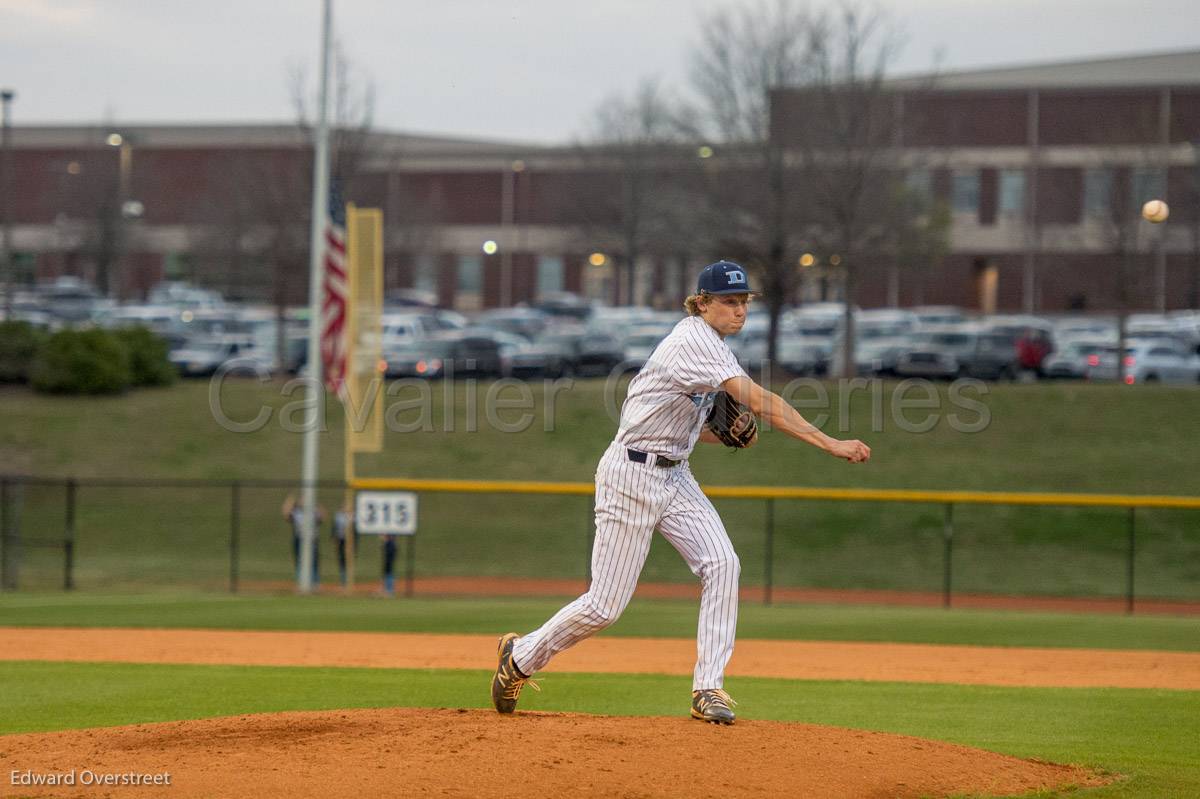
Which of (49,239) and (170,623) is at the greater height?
(49,239)

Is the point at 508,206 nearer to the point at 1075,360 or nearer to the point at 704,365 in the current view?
the point at 1075,360

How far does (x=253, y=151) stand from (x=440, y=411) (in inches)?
884

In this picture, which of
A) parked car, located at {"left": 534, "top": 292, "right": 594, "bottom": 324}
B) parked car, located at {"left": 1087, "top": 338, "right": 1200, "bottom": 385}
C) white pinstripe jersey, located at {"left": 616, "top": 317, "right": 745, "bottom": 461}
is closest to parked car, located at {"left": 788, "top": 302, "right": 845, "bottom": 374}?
parked car, located at {"left": 1087, "top": 338, "right": 1200, "bottom": 385}

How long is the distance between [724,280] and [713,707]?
202 cm

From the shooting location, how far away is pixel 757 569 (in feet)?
83.6

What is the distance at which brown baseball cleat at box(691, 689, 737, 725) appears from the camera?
674 cm

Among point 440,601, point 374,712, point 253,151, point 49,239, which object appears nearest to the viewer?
point 374,712

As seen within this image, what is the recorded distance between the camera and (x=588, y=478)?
99.2 feet

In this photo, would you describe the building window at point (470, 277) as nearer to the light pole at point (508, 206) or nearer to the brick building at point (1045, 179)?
the light pole at point (508, 206)

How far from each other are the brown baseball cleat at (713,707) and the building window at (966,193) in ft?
162

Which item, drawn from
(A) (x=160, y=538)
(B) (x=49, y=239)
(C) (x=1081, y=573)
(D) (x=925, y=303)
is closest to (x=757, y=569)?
(C) (x=1081, y=573)

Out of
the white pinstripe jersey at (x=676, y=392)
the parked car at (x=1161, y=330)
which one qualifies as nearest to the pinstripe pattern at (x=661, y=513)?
the white pinstripe jersey at (x=676, y=392)

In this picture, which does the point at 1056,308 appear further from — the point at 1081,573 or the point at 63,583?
the point at 63,583

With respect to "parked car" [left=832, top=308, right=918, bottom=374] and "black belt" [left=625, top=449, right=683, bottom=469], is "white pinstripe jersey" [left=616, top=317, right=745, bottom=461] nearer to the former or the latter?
"black belt" [left=625, top=449, right=683, bottom=469]
